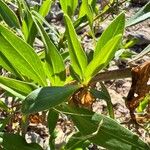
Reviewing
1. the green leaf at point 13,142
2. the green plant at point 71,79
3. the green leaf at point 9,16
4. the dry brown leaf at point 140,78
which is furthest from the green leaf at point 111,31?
the green leaf at point 9,16

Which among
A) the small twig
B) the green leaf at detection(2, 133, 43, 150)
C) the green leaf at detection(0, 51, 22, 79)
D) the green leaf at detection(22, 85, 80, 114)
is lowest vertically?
the green leaf at detection(2, 133, 43, 150)

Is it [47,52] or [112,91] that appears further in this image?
[112,91]

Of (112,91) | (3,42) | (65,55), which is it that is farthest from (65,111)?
(112,91)

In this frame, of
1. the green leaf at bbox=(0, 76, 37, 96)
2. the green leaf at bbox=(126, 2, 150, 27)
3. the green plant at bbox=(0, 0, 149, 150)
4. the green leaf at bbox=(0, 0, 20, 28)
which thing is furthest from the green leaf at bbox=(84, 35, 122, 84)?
the green leaf at bbox=(0, 0, 20, 28)

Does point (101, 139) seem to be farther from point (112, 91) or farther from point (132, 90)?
point (112, 91)

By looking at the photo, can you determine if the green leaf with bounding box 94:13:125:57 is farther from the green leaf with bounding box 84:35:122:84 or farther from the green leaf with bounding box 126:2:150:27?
the green leaf with bounding box 126:2:150:27

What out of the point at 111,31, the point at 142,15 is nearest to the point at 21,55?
the point at 111,31

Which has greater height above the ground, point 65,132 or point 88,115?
point 88,115
